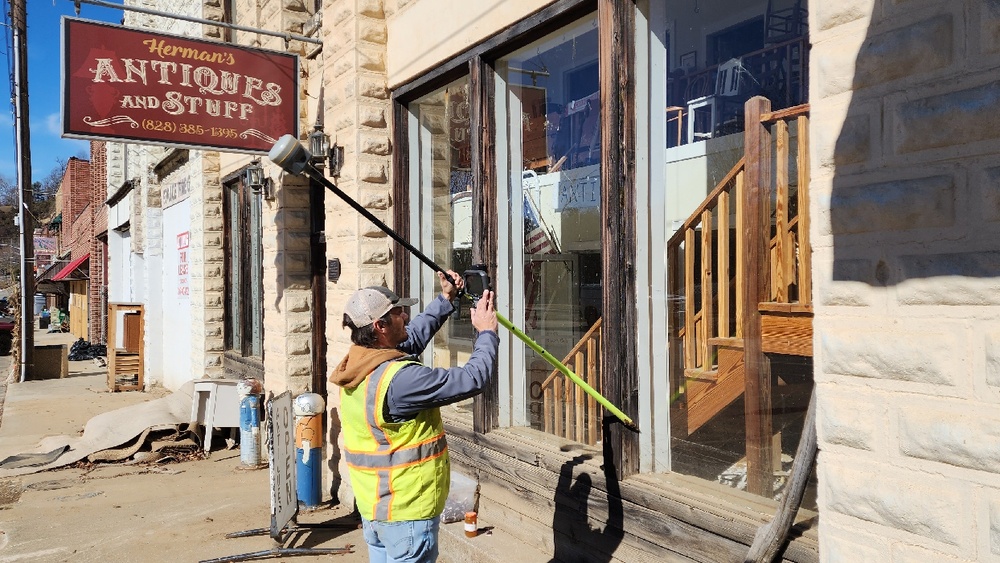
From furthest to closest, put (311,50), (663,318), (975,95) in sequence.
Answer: (311,50) < (663,318) < (975,95)

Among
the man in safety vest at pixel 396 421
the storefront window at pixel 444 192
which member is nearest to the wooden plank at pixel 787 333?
the man in safety vest at pixel 396 421

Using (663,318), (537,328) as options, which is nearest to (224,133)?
(537,328)

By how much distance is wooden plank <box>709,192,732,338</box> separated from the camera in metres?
3.78

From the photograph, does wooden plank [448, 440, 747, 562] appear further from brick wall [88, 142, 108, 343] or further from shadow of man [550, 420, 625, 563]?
brick wall [88, 142, 108, 343]

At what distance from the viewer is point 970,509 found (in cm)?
211

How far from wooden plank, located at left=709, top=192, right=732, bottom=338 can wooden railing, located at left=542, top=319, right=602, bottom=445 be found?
2.65 ft

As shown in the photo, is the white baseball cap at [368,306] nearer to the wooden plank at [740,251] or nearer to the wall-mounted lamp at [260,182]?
the wooden plank at [740,251]

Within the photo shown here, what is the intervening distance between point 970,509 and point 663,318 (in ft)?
6.61

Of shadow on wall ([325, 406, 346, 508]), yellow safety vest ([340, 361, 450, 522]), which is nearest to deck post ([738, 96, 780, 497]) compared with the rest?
yellow safety vest ([340, 361, 450, 522])

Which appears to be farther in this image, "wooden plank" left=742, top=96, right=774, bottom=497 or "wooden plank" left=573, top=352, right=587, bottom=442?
"wooden plank" left=573, top=352, right=587, bottom=442

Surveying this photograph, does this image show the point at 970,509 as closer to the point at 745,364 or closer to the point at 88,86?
the point at 745,364

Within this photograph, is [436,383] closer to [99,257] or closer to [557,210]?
[557,210]

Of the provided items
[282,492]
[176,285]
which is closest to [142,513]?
[282,492]

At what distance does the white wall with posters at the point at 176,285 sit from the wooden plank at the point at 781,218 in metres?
10.6
